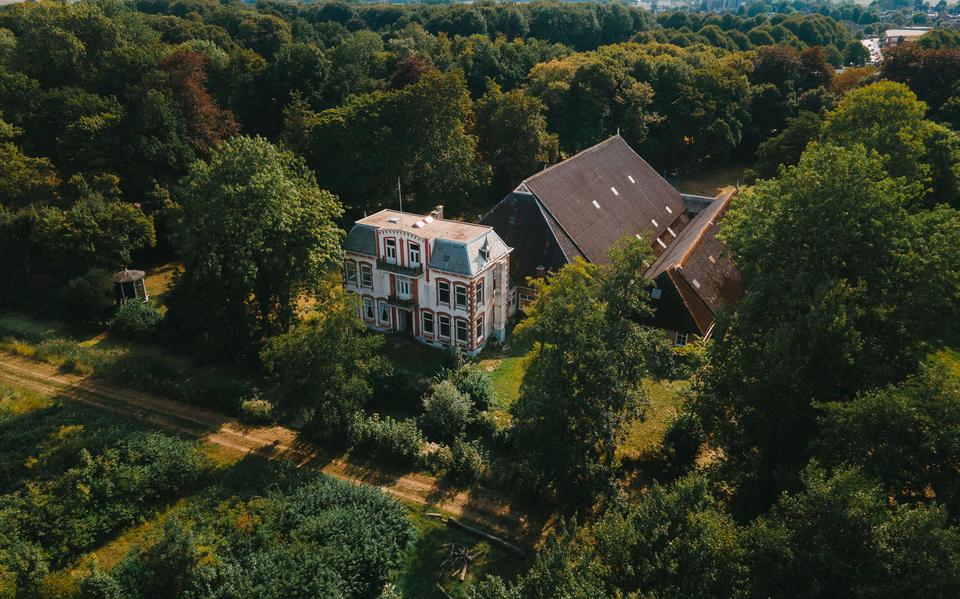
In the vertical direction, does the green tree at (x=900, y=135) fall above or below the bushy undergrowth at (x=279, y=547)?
above

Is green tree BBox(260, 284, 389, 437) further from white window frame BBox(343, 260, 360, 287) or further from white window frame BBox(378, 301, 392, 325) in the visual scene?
white window frame BBox(378, 301, 392, 325)

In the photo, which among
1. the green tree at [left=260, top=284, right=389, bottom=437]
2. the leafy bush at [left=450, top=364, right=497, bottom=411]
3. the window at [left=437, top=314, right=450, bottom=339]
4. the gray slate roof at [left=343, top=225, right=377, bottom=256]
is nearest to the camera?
the green tree at [left=260, top=284, right=389, bottom=437]

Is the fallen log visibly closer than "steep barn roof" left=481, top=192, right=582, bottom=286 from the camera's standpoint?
Yes

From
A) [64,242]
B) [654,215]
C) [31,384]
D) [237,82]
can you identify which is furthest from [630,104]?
[31,384]

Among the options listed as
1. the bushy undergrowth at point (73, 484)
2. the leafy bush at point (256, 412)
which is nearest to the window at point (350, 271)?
the leafy bush at point (256, 412)

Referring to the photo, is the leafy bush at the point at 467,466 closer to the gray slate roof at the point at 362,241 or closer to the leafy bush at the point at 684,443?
the leafy bush at the point at 684,443

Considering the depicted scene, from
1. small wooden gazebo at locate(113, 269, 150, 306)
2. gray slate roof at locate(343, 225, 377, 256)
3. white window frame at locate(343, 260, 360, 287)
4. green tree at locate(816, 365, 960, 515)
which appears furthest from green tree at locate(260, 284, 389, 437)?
green tree at locate(816, 365, 960, 515)

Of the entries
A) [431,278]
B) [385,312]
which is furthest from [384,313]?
[431,278]

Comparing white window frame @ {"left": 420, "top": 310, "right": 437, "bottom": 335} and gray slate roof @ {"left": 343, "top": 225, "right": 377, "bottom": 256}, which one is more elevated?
gray slate roof @ {"left": 343, "top": 225, "right": 377, "bottom": 256}
